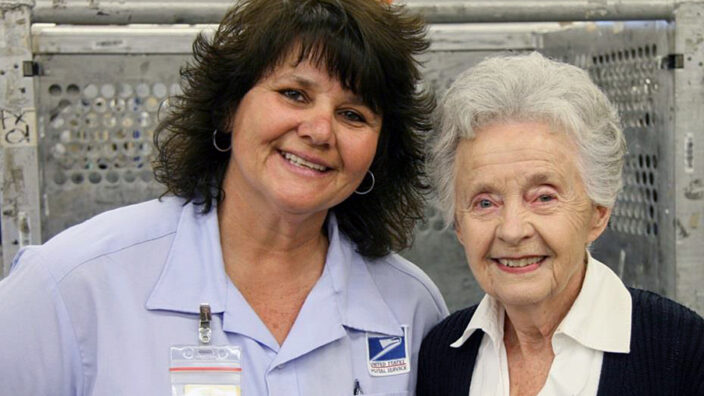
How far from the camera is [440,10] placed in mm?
2561

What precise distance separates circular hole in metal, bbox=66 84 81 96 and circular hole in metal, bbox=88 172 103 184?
21 cm

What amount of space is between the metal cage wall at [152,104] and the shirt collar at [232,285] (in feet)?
1.15

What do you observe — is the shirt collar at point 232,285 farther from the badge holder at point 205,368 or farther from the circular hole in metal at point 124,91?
the circular hole in metal at point 124,91

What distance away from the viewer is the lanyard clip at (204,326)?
232cm

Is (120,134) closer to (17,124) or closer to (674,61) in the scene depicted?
(17,124)

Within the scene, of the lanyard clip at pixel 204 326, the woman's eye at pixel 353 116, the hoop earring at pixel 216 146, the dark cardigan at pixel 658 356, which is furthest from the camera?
the hoop earring at pixel 216 146

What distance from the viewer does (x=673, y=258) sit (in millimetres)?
2625

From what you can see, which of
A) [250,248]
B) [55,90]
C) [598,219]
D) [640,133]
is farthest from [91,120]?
[640,133]

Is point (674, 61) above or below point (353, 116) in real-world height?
above

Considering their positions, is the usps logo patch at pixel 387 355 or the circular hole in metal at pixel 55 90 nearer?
the usps logo patch at pixel 387 355

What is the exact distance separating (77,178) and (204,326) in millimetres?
624

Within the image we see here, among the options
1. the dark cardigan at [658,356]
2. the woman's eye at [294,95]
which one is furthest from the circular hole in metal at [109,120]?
the dark cardigan at [658,356]

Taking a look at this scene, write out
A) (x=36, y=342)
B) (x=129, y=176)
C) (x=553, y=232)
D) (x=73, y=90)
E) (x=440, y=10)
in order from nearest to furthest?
(x=36, y=342), (x=553, y=232), (x=440, y=10), (x=73, y=90), (x=129, y=176)

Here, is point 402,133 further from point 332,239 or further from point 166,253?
point 166,253
